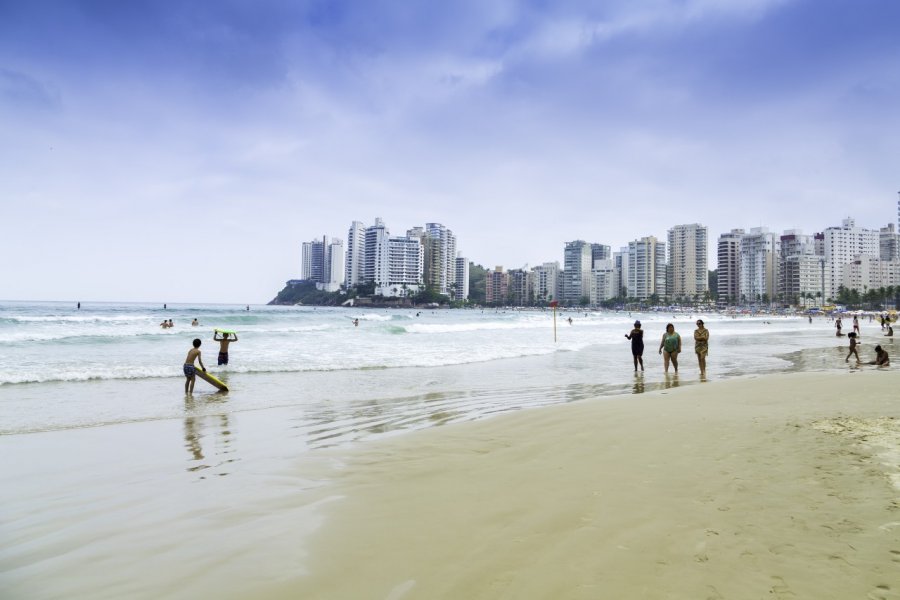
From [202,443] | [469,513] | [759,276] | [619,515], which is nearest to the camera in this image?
[619,515]

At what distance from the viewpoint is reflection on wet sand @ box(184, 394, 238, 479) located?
20.1 ft

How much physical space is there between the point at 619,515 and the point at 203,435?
6732 mm

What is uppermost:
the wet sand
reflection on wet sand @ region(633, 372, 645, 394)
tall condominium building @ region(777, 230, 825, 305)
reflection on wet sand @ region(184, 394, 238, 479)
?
tall condominium building @ region(777, 230, 825, 305)

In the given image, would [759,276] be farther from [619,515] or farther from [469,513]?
[469,513]

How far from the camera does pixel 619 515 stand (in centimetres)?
391

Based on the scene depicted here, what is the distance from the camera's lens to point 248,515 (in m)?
4.29

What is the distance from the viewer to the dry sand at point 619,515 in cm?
292

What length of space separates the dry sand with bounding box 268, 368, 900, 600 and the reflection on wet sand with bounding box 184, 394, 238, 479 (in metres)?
1.81

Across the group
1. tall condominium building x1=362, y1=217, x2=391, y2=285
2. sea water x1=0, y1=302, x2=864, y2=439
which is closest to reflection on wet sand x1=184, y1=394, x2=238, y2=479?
sea water x1=0, y1=302, x2=864, y2=439

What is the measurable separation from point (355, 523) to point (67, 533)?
2.42 meters

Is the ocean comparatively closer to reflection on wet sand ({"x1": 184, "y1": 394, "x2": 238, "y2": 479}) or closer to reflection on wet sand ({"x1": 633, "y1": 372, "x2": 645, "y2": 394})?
reflection on wet sand ({"x1": 184, "y1": 394, "x2": 238, "y2": 479})

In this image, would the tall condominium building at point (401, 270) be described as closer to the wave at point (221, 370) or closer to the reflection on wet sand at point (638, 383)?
the wave at point (221, 370)

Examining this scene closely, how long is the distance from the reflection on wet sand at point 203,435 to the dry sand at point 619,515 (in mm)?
1808

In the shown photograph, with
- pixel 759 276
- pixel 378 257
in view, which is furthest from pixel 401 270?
pixel 759 276
